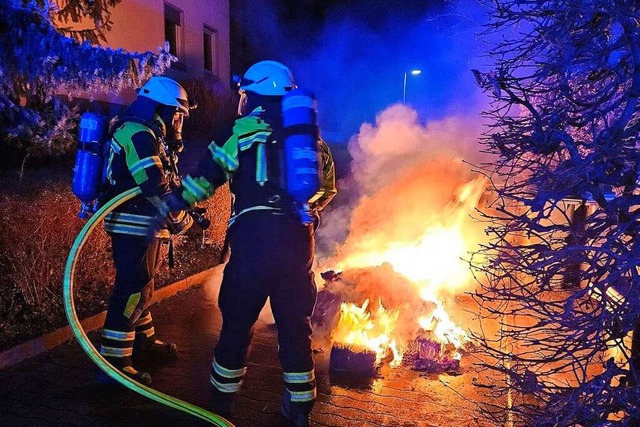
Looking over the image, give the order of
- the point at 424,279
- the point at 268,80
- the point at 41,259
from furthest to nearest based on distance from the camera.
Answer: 1. the point at 424,279
2. the point at 41,259
3. the point at 268,80

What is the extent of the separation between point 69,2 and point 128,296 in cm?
569

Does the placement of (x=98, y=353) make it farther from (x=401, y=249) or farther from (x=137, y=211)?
(x=401, y=249)

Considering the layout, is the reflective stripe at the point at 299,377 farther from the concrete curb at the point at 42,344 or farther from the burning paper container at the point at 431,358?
the concrete curb at the point at 42,344

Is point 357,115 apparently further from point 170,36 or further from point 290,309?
point 290,309

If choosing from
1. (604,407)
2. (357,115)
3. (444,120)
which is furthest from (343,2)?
(604,407)

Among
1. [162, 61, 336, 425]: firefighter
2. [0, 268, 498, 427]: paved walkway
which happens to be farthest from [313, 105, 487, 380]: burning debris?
[162, 61, 336, 425]: firefighter

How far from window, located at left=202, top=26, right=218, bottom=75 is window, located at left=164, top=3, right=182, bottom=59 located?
1.87 metres

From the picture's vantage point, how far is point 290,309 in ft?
10.7

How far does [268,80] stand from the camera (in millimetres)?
3285

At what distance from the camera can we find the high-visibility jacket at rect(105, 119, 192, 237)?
11.9 feet

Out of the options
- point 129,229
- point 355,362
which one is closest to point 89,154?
point 129,229

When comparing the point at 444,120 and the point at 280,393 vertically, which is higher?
the point at 444,120

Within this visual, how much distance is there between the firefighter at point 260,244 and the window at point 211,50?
Result: 40.8 feet

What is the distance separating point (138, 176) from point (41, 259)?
7.62 feet
